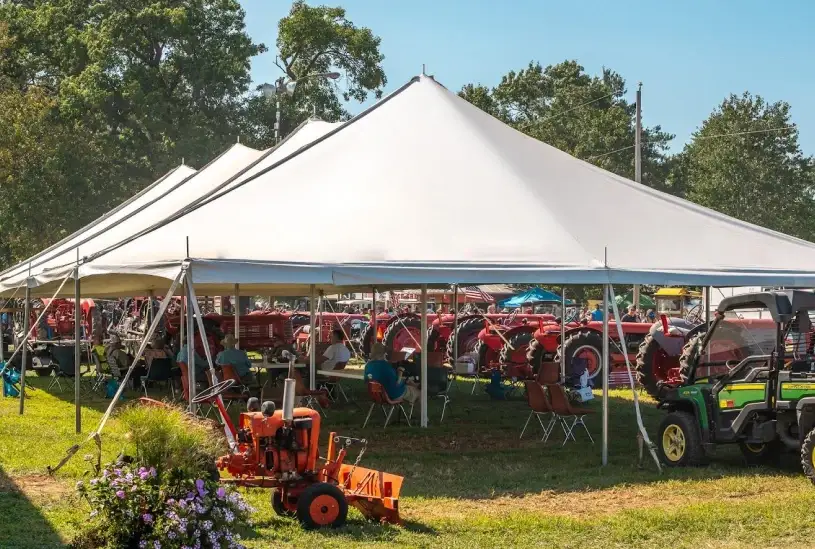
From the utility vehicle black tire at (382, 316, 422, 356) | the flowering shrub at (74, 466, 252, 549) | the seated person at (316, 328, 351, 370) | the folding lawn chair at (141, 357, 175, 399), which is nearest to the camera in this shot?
the flowering shrub at (74, 466, 252, 549)

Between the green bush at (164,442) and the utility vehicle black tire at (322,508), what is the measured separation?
1.33 meters

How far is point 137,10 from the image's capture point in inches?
1585

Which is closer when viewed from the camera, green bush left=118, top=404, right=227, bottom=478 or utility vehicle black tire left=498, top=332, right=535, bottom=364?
green bush left=118, top=404, right=227, bottom=478

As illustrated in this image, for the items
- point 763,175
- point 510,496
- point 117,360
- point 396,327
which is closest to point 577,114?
point 763,175

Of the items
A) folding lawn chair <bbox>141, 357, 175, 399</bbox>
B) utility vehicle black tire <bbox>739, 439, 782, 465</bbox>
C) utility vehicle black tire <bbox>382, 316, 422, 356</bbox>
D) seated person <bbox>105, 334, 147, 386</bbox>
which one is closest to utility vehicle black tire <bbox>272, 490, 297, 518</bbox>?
utility vehicle black tire <bbox>739, 439, 782, 465</bbox>

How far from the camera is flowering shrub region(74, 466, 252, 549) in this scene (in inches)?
233

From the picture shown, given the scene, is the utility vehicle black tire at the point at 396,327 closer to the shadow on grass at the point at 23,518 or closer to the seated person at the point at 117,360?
the seated person at the point at 117,360

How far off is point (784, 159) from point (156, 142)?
26566mm

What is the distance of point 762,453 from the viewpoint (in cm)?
1035

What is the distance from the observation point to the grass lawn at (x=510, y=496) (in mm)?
7309

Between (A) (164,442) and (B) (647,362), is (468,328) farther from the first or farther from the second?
(A) (164,442)

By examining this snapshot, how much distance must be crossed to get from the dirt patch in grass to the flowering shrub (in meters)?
2.78

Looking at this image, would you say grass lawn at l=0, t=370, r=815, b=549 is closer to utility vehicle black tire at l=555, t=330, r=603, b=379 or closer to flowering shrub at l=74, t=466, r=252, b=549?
flowering shrub at l=74, t=466, r=252, b=549

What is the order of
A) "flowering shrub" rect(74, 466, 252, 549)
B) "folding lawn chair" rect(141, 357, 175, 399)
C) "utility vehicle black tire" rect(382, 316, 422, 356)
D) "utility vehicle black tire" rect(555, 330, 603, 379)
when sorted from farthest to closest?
"utility vehicle black tire" rect(382, 316, 422, 356)
"utility vehicle black tire" rect(555, 330, 603, 379)
"folding lawn chair" rect(141, 357, 175, 399)
"flowering shrub" rect(74, 466, 252, 549)
